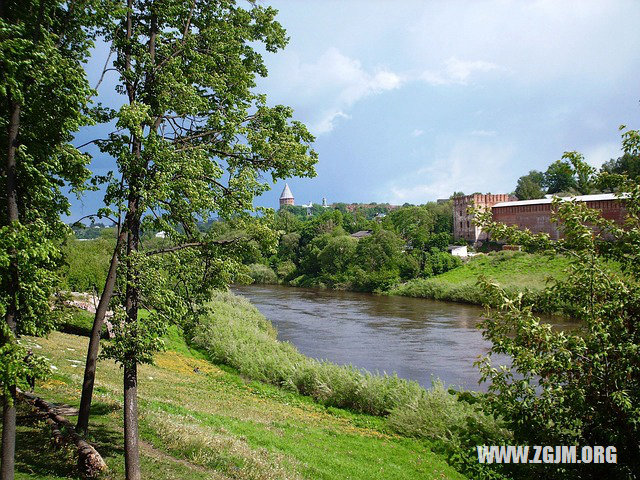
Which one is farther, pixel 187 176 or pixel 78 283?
pixel 78 283

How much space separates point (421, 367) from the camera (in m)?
27.3

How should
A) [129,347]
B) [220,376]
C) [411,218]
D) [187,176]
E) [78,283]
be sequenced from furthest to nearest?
[411,218] → [78,283] → [220,376] → [187,176] → [129,347]

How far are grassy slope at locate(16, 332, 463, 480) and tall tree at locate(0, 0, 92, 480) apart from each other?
2915mm

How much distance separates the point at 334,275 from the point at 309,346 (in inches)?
1977


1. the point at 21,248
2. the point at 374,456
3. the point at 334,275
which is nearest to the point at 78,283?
the point at 374,456

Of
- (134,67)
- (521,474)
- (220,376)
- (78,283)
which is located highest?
(134,67)

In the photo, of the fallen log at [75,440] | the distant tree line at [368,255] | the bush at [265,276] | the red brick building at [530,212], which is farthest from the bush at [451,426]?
the bush at [265,276]

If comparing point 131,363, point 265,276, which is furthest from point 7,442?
point 265,276

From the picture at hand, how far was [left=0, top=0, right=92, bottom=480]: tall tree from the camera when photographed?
20.5 ft

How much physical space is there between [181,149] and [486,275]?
4844 centimetres

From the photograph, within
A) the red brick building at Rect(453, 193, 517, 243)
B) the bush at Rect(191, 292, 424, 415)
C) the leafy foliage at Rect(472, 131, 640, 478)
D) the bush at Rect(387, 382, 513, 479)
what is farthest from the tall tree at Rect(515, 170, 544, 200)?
the leafy foliage at Rect(472, 131, 640, 478)

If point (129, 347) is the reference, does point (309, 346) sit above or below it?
below

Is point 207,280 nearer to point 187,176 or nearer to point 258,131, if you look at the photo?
point 187,176

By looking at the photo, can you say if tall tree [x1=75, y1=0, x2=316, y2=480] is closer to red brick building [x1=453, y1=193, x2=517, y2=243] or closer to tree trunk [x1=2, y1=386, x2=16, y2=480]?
tree trunk [x1=2, y1=386, x2=16, y2=480]
